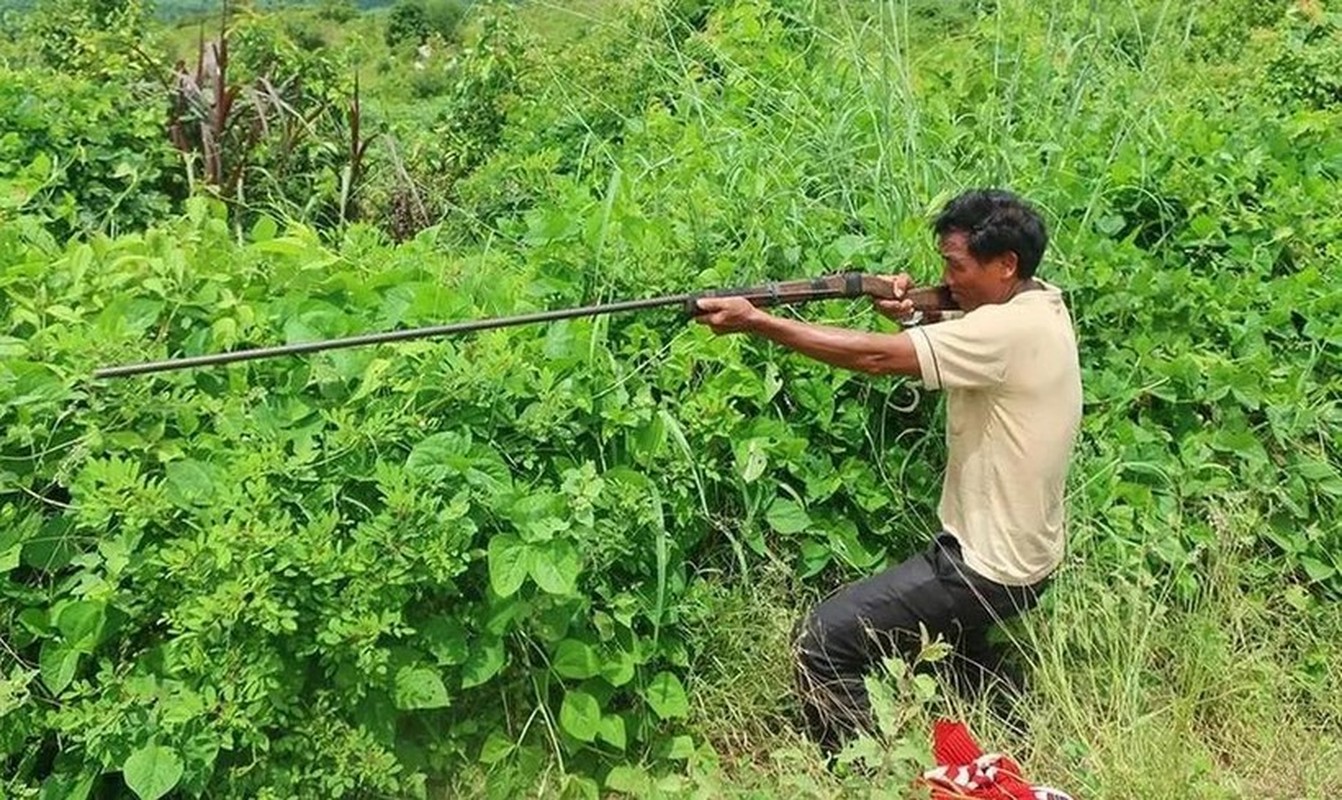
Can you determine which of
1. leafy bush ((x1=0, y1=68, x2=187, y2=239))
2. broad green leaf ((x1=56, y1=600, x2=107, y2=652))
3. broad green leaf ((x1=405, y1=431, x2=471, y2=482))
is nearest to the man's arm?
broad green leaf ((x1=405, y1=431, x2=471, y2=482))

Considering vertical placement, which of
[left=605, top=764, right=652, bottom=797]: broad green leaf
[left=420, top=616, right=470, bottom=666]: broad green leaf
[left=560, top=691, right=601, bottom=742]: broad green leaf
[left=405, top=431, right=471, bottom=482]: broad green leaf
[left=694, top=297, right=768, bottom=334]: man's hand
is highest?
[left=694, top=297, right=768, bottom=334]: man's hand

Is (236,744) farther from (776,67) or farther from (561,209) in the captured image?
(776,67)

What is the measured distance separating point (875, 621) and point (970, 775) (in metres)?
0.42

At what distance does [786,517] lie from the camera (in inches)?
127


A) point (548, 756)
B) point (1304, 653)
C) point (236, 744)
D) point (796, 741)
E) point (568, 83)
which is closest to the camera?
point (236, 744)

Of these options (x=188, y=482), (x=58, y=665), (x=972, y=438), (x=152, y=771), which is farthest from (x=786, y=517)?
(x=58, y=665)

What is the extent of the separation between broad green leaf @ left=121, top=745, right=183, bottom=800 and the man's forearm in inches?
58.4

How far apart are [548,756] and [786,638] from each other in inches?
26.2

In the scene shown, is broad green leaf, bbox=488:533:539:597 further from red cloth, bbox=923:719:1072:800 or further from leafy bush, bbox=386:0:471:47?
leafy bush, bbox=386:0:471:47

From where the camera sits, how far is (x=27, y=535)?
8.20 ft

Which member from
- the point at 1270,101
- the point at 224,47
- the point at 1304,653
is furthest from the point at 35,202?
the point at 1270,101

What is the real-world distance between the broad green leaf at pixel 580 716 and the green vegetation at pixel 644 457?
1 cm

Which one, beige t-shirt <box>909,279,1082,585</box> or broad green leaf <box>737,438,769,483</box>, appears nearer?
beige t-shirt <box>909,279,1082,585</box>

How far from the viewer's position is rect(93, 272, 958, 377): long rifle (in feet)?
8.41
